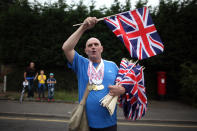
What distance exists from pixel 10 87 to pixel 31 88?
3.00m

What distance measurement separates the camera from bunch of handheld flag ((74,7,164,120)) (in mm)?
1881

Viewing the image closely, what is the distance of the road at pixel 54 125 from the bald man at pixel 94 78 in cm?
301

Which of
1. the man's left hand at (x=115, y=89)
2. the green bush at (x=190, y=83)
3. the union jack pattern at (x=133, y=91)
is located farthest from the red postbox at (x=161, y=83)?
the man's left hand at (x=115, y=89)

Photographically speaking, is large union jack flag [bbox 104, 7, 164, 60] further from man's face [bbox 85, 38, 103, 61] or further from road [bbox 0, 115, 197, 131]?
road [bbox 0, 115, 197, 131]

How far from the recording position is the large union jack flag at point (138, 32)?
2.19 m

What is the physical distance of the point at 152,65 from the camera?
9102mm

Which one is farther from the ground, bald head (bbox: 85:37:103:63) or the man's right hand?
the man's right hand

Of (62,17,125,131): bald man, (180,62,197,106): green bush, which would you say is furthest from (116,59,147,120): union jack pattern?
(180,62,197,106): green bush

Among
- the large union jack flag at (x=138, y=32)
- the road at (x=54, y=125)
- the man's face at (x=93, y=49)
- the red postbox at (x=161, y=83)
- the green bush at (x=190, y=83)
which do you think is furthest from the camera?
the red postbox at (x=161, y=83)

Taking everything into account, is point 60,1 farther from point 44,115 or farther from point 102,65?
point 102,65

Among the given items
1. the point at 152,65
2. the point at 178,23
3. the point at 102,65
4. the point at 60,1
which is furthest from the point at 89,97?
the point at 60,1

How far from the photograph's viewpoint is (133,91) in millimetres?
1874

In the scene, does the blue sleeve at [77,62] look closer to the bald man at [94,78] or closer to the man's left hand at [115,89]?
the bald man at [94,78]

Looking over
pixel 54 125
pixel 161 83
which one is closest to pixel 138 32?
pixel 54 125
